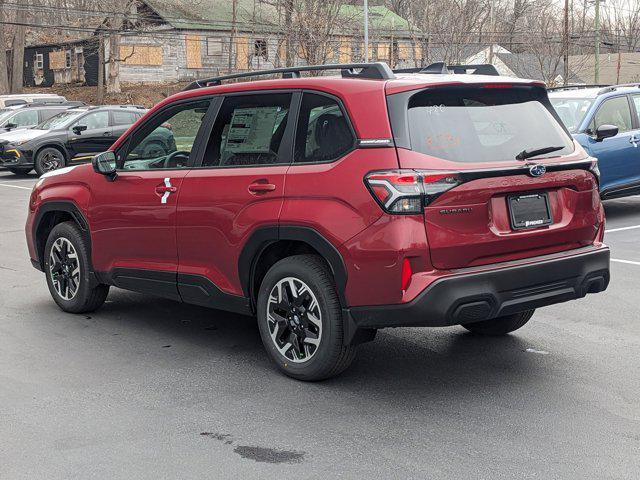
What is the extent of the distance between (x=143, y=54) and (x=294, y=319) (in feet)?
195

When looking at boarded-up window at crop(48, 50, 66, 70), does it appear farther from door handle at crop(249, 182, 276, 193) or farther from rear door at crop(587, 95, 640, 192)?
door handle at crop(249, 182, 276, 193)

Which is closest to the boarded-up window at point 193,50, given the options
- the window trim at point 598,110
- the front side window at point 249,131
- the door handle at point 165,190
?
the window trim at point 598,110

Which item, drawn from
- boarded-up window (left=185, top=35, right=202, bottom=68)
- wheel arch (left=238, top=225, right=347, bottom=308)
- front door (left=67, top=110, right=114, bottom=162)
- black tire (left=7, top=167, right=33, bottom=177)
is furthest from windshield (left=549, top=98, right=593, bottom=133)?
boarded-up window (left=185, top=35, right=202, bottom=68)

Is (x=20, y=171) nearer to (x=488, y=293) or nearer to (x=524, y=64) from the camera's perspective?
(x=488, y=293)

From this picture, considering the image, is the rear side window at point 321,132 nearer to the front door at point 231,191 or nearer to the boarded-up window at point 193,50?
the front door at point 231,191

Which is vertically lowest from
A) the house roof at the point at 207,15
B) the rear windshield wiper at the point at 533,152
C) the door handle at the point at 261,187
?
the door handle at the point at 261,187

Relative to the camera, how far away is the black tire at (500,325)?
20.6ft

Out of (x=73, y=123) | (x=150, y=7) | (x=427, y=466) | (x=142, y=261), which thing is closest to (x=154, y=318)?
(x=142, y=261)

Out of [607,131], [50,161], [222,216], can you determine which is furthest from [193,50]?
[222,216]

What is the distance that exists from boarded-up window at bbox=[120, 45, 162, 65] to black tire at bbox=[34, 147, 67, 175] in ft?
134

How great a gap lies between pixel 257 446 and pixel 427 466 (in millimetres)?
846

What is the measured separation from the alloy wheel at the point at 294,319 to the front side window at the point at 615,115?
27.5ft

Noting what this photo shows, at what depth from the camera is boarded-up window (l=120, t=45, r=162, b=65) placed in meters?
61.8

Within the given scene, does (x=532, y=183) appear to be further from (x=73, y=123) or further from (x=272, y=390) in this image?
(x=73, y=123)
